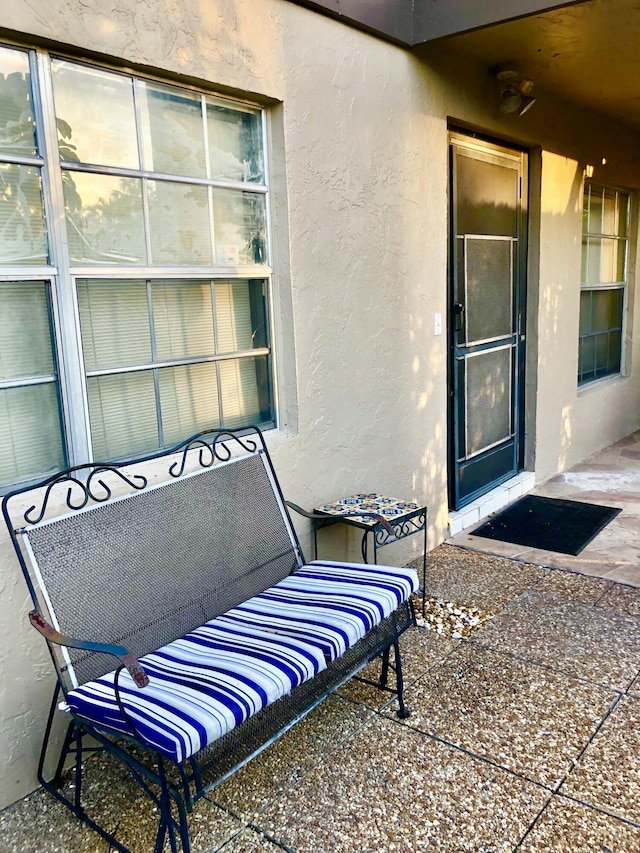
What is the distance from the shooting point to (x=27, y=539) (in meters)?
2.04

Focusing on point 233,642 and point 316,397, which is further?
point 316,397

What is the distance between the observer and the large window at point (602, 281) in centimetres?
608

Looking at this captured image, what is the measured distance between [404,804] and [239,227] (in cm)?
225

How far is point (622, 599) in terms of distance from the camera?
341cm

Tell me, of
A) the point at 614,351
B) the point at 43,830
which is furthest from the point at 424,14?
the point at 614,351

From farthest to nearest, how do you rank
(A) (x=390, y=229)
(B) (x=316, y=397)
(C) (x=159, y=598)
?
1. (A) (x=390, y=229)
2. (B) (x=316, y=397)
3. (C) (x=159, y=598)

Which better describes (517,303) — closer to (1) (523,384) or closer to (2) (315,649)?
(1) (523,384)

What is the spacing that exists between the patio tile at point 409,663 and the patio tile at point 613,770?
72 centimetres

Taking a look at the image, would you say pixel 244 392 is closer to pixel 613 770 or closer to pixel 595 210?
pixel 613 770

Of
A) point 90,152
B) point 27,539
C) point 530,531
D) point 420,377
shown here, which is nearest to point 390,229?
point 420,377

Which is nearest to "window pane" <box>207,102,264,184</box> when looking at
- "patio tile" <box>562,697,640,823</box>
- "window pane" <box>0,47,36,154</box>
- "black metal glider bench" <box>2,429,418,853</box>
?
"window pane" <box>0,47,36,154</box>

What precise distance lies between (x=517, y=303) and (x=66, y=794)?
416cm

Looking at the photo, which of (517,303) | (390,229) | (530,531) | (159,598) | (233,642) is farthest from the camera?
(517,303)

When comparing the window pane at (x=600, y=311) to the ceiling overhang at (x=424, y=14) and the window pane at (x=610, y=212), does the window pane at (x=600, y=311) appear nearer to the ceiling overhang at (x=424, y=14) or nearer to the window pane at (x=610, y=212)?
the window pane at (x=610, y=212)
